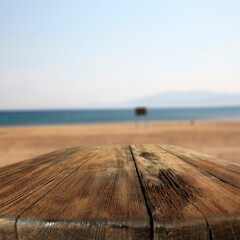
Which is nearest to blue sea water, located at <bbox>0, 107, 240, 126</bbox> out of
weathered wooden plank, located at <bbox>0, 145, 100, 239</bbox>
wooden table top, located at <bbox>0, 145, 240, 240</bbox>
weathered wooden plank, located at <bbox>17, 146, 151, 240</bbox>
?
weathered wooden plank, located at <bbox>0, 145, 100, 239</bbox>

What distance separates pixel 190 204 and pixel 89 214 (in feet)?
0.93

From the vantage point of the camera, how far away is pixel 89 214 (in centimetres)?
53

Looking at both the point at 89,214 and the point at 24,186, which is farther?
the point at 24,186

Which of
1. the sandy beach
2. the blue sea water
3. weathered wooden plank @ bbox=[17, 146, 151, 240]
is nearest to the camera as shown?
weathered wooden plank @ bbox=[17, 146, 151, 240]

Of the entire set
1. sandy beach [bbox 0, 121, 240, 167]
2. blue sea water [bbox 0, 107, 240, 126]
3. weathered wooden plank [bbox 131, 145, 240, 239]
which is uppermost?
weathered wooden plank [bbox 131, 145, 240, 239]

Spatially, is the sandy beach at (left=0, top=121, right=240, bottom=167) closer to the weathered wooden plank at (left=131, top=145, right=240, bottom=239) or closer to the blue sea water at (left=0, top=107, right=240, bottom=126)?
the weathered wooden plank at (left=131, top=145, right=240, bottom=239)

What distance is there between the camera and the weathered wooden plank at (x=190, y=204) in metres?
0.49

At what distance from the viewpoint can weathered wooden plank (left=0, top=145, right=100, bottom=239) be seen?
1.71 feet

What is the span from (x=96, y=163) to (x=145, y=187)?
416 millimetres

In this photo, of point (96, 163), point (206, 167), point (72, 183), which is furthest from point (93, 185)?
point (206, 167)

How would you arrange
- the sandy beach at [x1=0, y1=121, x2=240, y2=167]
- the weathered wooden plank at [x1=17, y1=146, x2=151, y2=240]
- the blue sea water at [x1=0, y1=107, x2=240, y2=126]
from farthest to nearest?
the blue sea water at [x1=0, y1=107, x2=240, y2=126]
the sandy beach at [x1=0, y1=121, x2=240, y2=167]
the weathered wooden plank at [x1=17, y1=146, x2=151, y2=240]

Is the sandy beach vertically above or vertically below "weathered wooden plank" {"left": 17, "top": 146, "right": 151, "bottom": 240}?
below

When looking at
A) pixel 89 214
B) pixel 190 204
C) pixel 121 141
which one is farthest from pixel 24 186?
pixel 121 141

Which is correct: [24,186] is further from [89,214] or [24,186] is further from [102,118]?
[102,118]
